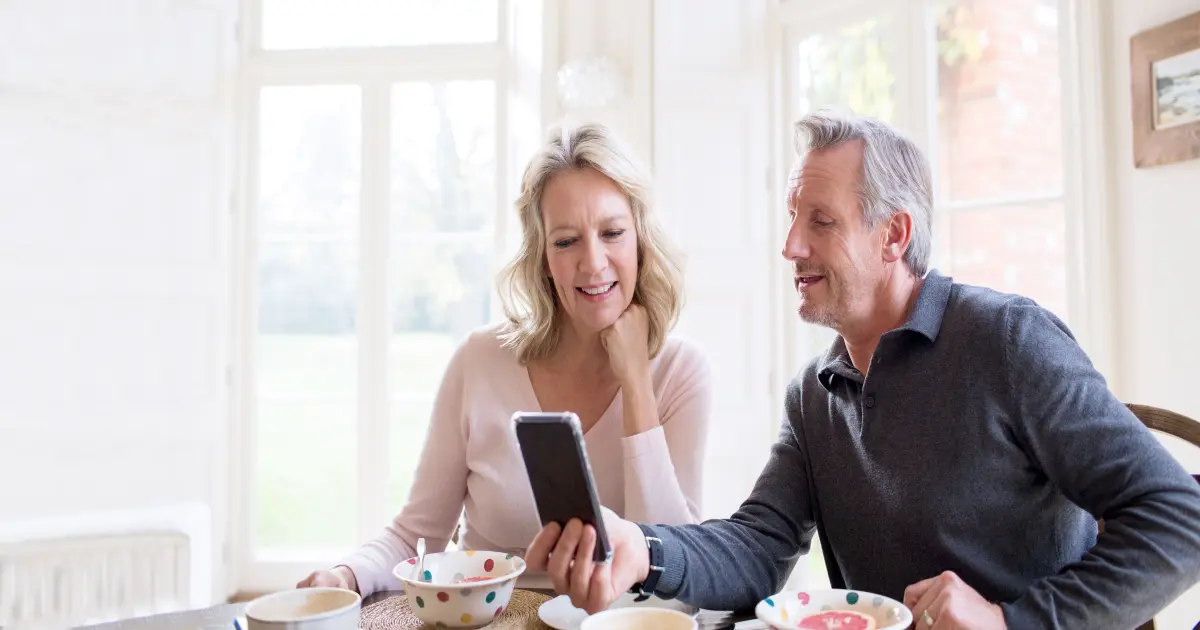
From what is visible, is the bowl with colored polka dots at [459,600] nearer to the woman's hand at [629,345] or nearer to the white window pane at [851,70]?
the woman's hand at [629,345]

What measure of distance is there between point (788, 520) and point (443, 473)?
64 centimetres

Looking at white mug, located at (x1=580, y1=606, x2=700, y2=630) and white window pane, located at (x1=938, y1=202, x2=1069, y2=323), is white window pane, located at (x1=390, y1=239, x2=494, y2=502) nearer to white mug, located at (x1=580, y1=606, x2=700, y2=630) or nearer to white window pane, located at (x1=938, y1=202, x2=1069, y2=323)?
white window pane, located at (x1=938, y1=202, x2=1069, y2=323)

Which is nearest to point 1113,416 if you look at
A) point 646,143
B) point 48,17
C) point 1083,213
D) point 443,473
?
point 443,473

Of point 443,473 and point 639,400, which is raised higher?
point 639,400

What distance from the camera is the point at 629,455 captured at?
1533mm

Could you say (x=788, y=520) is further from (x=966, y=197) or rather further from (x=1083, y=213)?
(x=966, y=197)

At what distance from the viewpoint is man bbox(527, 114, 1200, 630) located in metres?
0.98

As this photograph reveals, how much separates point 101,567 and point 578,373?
225 cm

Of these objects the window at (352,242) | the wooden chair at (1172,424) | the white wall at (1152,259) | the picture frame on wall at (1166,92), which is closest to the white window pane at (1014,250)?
the white wall at (1152,259)

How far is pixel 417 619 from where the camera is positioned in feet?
3.71

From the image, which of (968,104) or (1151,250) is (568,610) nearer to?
(1151,250)

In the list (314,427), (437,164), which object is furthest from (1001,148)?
(314,427)

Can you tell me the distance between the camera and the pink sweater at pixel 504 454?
1.61m

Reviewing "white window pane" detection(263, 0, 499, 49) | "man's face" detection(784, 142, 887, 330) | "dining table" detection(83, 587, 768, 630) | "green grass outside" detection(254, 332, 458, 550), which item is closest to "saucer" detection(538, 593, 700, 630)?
"dining table" detection(83, 587, 768, 630)
